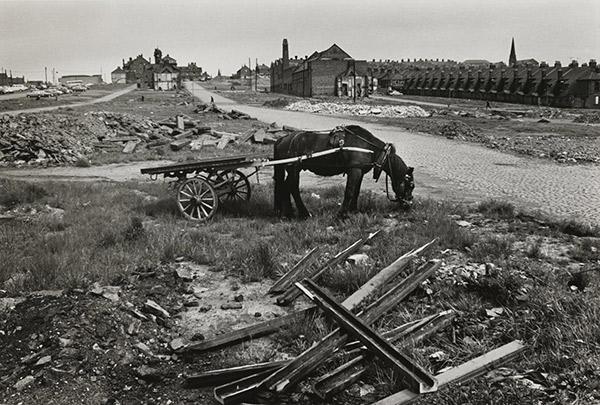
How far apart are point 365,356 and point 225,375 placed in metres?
1.24

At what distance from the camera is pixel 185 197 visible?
981cm

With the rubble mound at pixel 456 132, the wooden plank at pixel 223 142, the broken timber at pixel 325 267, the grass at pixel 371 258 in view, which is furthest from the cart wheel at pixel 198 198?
the rubble mound at pixel 456 132

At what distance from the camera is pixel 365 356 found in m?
4.56

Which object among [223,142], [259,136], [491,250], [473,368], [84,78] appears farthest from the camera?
[84,78]

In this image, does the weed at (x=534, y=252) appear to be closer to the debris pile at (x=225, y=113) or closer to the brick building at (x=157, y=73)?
the debris pile at (x=225, y=113)

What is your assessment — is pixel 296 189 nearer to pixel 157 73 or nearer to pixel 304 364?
pixel 304 364

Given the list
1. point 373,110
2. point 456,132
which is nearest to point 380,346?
point 456,132

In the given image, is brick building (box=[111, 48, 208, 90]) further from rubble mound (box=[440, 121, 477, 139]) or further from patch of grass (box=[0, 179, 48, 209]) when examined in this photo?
patch of grass (box=[0, 179, 48, 209])

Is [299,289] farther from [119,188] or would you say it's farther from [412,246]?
[119,188]

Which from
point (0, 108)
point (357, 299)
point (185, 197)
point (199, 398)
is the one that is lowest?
point (199, 398)

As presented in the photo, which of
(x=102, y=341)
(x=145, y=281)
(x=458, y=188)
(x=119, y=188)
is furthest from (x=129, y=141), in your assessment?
(x=102, y=341)

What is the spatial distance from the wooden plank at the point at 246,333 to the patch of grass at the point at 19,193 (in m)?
7.97

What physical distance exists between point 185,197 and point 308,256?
12.5ft

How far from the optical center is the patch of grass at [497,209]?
9.62 metres
